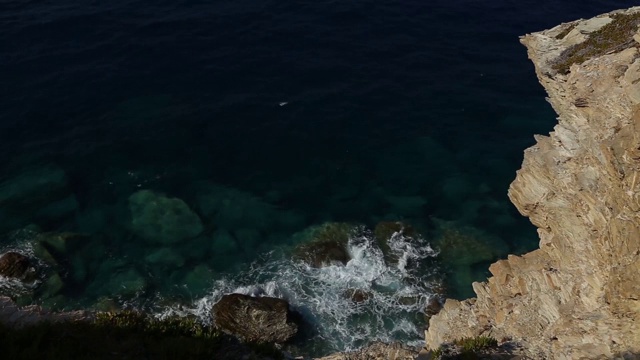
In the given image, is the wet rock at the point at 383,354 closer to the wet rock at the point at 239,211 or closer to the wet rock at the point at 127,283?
the wet rock at the point at 127,283

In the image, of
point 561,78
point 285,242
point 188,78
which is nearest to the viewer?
point 561,78

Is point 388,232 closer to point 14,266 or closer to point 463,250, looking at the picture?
→ point 463,250

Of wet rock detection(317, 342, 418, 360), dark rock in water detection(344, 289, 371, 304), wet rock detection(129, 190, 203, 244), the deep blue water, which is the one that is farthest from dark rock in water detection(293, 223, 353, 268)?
wet rock detection(317, 342, 418, 360)

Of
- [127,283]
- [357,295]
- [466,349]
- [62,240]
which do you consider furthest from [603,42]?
[62,240]

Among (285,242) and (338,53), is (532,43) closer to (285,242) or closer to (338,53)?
(285,242)

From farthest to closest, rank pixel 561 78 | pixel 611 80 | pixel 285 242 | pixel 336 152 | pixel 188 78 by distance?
1. pixel 188 78
2. pixel 336 152
3. pixel 285 242
4. pixel 561 78
5. pixel 611 80

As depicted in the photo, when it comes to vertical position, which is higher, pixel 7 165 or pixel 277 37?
pixel 277 37

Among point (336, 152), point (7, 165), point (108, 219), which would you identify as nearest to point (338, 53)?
point (336, 152)
